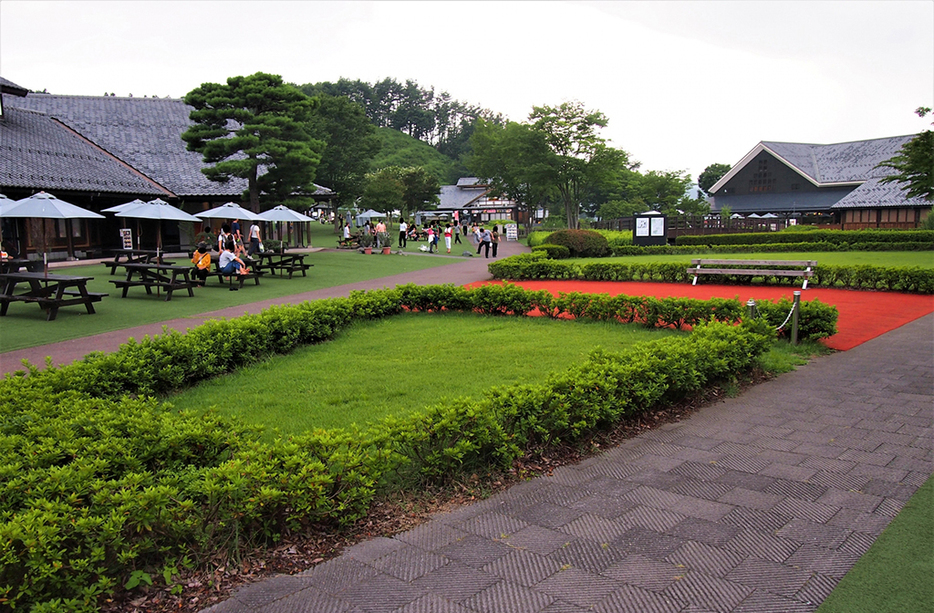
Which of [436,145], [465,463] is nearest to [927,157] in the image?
[465,463]

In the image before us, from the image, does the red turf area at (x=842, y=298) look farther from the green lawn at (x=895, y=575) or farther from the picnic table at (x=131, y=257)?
the picnic table at (x=131, y=257)

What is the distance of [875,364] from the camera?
24.8 feet

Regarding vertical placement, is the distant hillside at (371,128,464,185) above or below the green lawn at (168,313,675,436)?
above

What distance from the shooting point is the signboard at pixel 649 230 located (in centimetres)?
3219

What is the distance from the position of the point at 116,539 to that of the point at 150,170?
92.9 ft

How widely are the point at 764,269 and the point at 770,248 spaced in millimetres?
16485

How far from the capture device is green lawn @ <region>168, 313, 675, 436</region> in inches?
224

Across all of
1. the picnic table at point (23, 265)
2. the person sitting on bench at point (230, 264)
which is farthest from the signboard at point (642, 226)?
the picnic table at point (23, 265)

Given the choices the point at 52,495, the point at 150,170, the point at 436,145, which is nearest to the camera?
the point at 52,495

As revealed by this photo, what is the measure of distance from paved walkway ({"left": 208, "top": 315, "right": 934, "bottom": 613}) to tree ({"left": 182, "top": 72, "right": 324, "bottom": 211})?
71.0 ft

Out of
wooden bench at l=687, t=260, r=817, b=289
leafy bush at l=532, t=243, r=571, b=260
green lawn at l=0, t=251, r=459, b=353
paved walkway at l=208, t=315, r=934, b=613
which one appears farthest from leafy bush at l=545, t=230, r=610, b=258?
paved walkway at l=208, t=315, r=934, b=613

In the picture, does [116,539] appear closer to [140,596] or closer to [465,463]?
[140,596]

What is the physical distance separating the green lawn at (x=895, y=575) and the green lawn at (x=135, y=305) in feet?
33.1

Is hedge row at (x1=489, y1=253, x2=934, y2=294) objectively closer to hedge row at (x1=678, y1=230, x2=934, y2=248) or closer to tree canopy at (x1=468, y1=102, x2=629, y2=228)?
hedge row at (x1=678, y1=230, x2=934, y2=248)
